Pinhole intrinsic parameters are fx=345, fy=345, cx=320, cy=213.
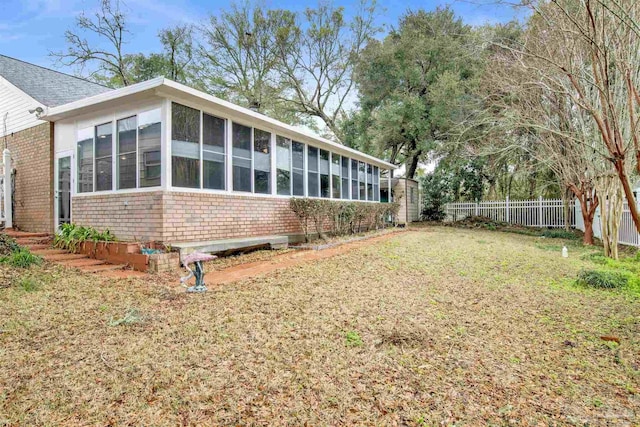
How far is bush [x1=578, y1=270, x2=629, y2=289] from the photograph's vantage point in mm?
5062

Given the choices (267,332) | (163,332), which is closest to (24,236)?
(163,332)

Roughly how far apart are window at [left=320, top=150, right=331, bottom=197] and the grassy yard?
6468 millimetres

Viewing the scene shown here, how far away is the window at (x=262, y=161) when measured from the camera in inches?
324

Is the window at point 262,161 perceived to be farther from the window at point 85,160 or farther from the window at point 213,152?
the window at point 85,160

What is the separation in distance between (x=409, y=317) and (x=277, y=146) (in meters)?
6.42

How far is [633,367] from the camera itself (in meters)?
2.67

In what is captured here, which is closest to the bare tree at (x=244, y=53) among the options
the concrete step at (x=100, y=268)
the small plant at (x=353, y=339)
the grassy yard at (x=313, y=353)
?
the concrete step at (x=100, y=268)

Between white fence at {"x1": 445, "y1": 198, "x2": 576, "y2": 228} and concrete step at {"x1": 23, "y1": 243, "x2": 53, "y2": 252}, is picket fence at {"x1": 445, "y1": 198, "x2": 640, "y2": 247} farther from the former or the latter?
concrete step at {"x1": 23, "y1": 243, "x2": 53, "y2": 252}

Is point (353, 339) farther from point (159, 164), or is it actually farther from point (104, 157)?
point (104, 157)

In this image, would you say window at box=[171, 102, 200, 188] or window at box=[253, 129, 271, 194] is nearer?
window at box=[171, 102, 200, 188]

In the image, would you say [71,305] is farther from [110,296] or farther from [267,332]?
[267,332]

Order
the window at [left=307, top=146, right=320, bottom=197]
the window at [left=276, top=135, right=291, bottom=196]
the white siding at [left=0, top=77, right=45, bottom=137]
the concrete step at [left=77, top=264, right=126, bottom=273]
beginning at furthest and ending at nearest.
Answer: the window at [left=307, top=146, right=320, bottom=197] < the window at [left=276, top=135, right=291, bottom=196] < the white siding at [left=0, top=77, right=45, bottom=137] < the concrete step at [left=77, top=264, right=126, bottom=273]

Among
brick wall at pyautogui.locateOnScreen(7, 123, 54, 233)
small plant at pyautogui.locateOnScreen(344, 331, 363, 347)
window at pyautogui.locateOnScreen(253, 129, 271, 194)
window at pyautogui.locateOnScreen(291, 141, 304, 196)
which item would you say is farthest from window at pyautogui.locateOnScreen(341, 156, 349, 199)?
small plant at pyautogui.locateOnScreen(344, 331, 363, 347)

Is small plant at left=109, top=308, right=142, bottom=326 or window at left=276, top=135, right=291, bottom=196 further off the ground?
window at left=276, top=135, right=291, bottom=196
